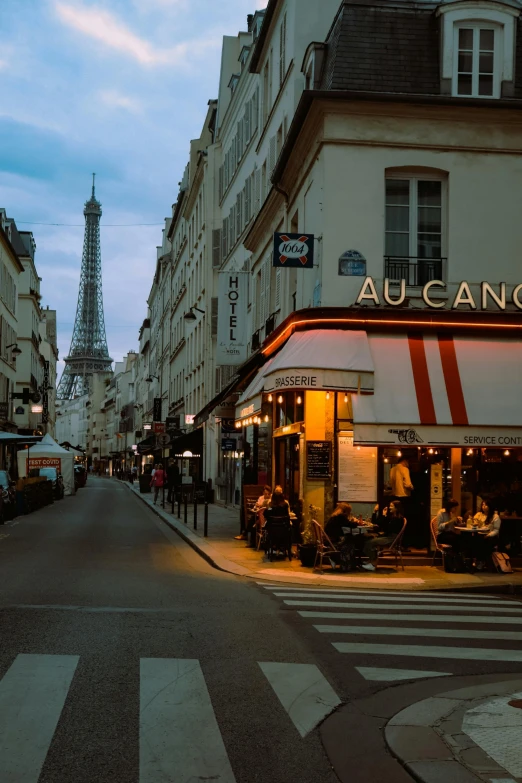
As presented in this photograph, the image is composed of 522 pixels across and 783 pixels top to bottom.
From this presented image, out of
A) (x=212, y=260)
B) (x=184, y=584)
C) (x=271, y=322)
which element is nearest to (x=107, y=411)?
(x=212, y=260)

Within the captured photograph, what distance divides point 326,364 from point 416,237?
11.9 ft

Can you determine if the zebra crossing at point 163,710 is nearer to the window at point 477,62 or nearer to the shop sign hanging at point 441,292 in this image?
the shop sign hanging at point 441,292

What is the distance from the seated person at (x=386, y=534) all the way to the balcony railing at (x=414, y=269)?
14.0 ft

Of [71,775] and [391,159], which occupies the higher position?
[391,159]

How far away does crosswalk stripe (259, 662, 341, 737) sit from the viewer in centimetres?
653

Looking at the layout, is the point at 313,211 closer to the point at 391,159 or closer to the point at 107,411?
the point at 391,159

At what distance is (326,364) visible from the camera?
16.0 m

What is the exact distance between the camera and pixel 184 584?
1376cm

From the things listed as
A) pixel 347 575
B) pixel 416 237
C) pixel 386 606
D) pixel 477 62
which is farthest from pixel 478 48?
pixel 386 606

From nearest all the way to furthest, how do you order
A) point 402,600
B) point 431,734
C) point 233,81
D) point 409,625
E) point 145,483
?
point 431,734 → point 409,625 → point 402,600 → point 233,81 → point 145,483

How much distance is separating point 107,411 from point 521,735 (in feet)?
513

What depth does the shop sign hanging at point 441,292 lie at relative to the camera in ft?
56.0

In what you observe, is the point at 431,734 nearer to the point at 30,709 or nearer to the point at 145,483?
the point at 30,709

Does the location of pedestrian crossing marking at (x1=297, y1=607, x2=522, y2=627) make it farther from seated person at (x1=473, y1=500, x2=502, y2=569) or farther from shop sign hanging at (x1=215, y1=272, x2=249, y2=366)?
shop sign hanging at (x1=215, y1=272, x2=249, y2=366)
